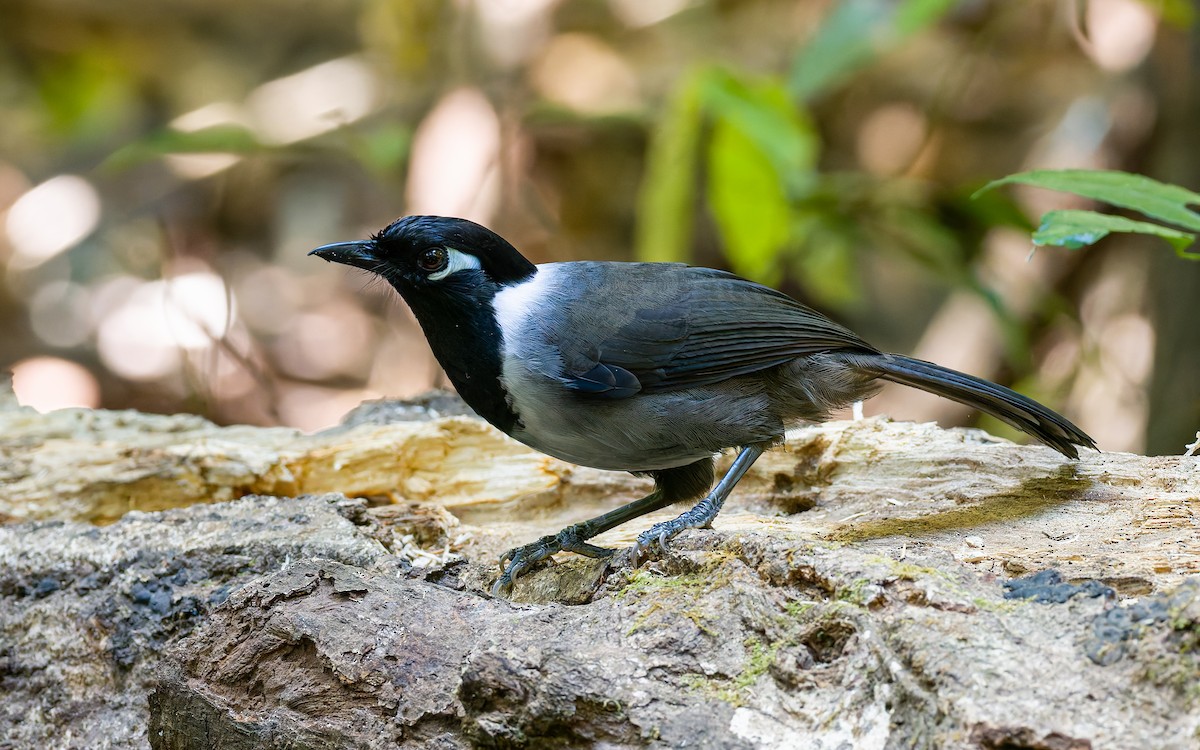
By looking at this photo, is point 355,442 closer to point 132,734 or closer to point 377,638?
point 132,734

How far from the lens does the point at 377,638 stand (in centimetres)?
249

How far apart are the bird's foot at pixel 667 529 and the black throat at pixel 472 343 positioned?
579mm

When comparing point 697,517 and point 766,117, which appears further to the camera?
point 766,117

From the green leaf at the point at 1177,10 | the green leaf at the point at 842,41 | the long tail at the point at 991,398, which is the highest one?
the green leaf at the point at 1177,10

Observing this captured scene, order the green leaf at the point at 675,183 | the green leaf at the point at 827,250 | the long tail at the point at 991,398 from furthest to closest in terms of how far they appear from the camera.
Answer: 1. the green leaf at the point at 827,250
2. the green leaf at the point at 675,183
3. the long tail at the point at 991,398

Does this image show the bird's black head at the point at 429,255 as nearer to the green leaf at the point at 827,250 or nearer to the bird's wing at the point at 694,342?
the bird's wing at the point at 694,342

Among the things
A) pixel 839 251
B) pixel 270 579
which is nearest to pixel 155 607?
pixel 270 579

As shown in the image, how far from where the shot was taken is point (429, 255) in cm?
334

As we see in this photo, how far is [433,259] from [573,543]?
39.6 inches

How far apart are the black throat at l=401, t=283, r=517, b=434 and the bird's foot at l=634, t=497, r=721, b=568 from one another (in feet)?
1.90

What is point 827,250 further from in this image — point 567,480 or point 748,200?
point 567,480

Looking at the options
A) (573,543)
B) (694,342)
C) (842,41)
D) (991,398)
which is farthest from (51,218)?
(991,398)

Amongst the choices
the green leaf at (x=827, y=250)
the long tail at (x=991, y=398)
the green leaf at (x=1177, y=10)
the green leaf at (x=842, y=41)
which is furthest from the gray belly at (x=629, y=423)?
the green leaf at (x=1177, y=10)

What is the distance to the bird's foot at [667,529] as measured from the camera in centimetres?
291
